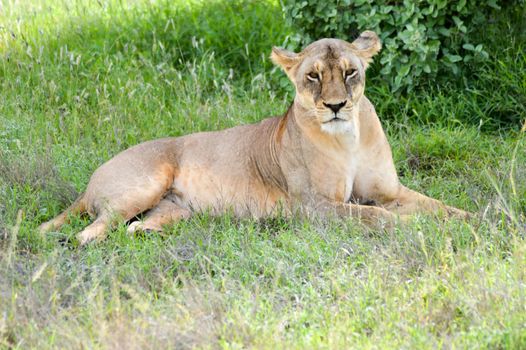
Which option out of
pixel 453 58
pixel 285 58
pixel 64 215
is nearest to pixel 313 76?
pixel 285 58

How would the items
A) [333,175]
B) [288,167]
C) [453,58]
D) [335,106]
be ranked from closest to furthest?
[335,106], [333,175], [288,167], [453,58]

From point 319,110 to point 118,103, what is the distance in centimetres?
223

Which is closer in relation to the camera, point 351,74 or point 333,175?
point 351,74

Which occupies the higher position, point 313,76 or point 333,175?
point 313,76

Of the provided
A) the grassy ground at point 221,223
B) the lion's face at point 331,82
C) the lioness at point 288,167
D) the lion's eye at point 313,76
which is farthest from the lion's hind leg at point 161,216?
the lion's eye at point 313,76

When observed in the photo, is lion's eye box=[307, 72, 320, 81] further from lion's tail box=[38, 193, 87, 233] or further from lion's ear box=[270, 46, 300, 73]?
lion's tail box=[38, 193, 87, 233]

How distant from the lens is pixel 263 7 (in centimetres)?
825

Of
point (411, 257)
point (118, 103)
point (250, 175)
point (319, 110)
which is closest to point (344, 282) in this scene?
point (411, 257)

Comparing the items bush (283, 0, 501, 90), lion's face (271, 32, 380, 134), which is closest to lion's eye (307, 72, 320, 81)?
lion's face (271, 32, 380, 134)

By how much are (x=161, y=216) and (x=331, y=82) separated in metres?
1.22

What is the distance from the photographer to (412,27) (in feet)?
21.2

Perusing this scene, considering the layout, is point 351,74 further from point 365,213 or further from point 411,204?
point 411,204

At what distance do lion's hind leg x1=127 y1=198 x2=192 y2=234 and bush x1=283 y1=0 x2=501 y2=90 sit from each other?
68.8 inches

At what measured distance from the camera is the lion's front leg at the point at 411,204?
214 inches
